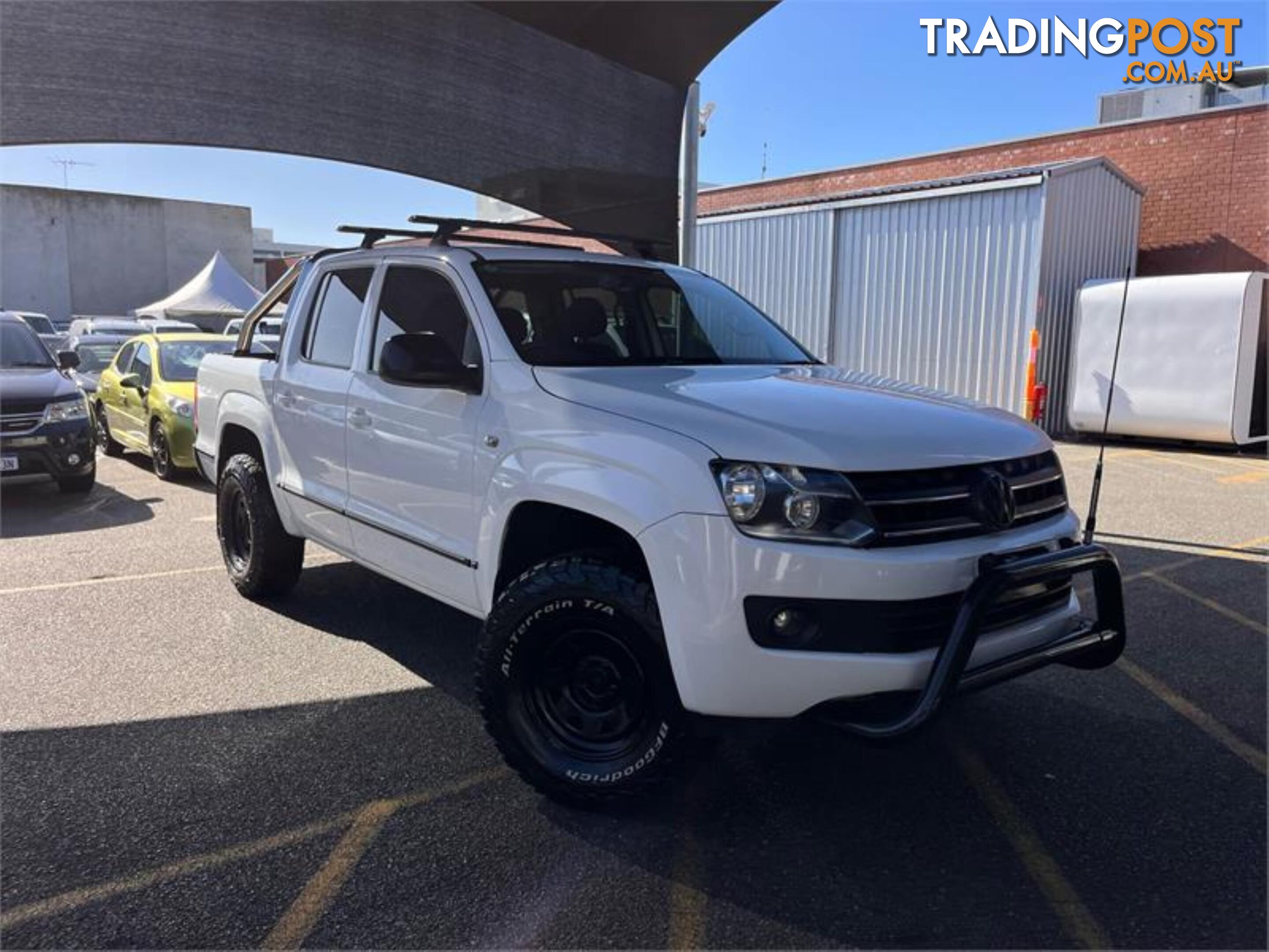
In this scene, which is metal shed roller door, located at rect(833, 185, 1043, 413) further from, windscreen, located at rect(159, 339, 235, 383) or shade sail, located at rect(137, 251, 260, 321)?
shade sail, located at rect(137, 251, 260, 321)

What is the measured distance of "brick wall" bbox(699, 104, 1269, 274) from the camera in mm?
13492

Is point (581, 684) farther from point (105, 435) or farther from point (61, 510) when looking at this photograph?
point (105, 435)

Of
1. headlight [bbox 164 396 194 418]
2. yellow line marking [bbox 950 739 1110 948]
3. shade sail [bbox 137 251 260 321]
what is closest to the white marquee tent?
shade sail [bbox 137 251 260 321]

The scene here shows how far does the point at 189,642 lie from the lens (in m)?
4.96

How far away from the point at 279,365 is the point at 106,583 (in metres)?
2.20

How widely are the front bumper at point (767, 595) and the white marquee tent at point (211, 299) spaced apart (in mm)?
28243

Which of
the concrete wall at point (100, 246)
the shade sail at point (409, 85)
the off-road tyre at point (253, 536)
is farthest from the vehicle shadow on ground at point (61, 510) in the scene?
the concrete wall at point (100, 246)

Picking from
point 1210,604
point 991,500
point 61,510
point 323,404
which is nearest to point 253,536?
point 323,404

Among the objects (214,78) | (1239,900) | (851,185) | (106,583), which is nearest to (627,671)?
(1239,900)

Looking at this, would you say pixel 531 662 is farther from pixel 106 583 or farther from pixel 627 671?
pixel 106 583

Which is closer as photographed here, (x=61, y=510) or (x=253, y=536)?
(x=253, y=536)

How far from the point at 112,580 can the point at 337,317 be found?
2.80 m

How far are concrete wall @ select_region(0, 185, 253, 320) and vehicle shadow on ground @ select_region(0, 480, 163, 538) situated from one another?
40.6 metres

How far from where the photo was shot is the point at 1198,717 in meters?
4.07
